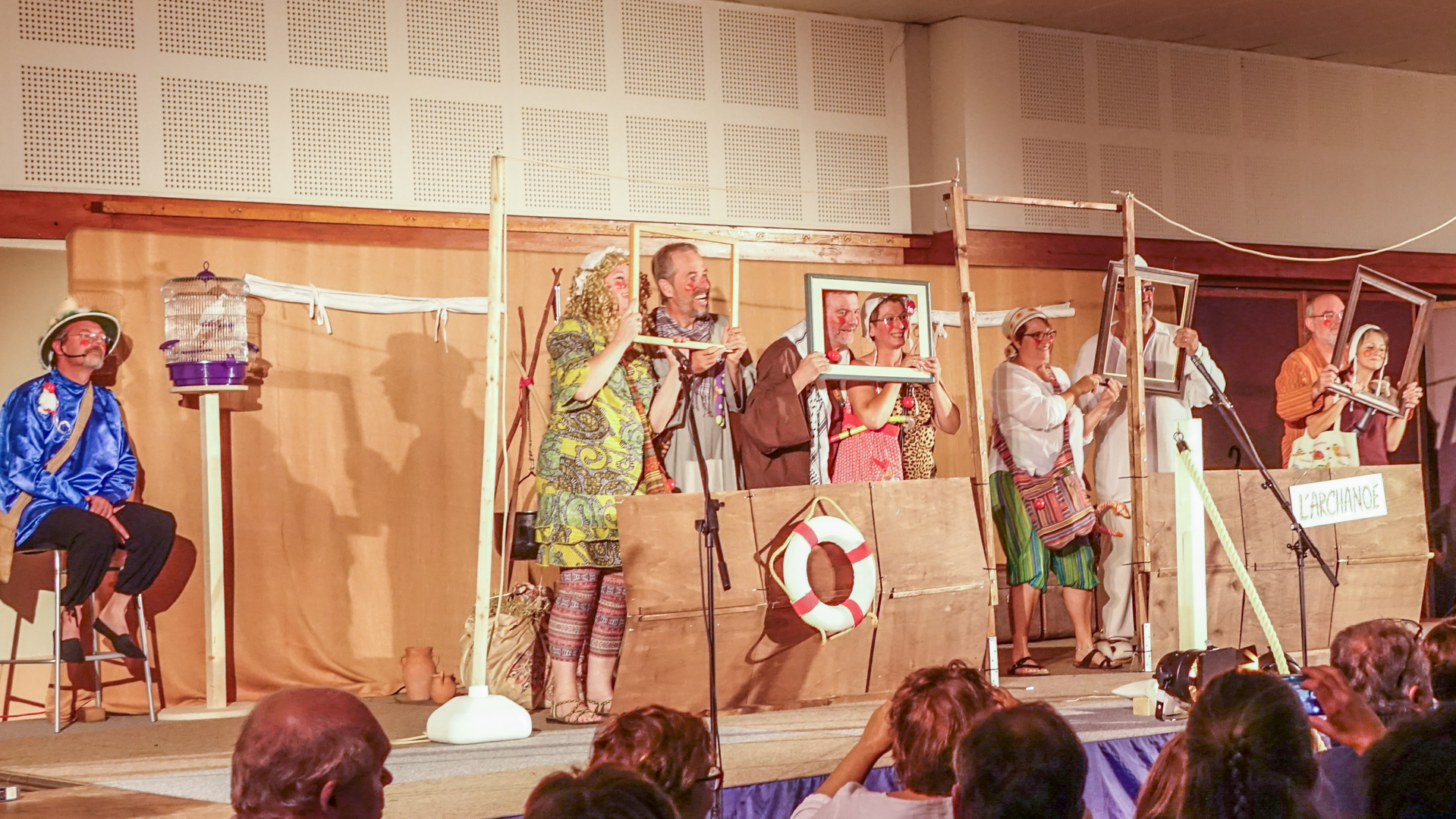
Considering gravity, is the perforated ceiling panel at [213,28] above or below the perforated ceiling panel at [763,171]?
above

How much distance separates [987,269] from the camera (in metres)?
7.66

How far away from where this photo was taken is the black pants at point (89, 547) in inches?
212

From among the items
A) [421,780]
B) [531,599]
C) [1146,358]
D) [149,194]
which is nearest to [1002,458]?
[1146,358]

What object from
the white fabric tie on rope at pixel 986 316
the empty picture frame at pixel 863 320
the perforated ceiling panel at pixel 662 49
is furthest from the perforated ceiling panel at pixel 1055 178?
the empty picture frame at pixel 863 320

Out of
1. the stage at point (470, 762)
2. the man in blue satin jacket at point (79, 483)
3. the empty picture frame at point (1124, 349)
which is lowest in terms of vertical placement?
the stage at point (470, 762)

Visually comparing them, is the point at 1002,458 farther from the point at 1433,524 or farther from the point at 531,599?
the point at 1433,524

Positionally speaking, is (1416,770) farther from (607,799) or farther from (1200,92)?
(1200,92)

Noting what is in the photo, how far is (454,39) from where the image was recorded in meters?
6.79

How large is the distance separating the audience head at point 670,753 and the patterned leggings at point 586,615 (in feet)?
9.02

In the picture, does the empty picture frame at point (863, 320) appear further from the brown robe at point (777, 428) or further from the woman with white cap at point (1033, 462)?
the woman with white cap at point (1033, 462)

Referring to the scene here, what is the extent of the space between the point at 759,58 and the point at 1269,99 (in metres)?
3.26

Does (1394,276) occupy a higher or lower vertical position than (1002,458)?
higher

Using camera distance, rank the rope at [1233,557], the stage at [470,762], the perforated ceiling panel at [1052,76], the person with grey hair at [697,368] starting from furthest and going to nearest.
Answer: the perforated ceiling panel at [1052,76] → the person with grey hair at [697,368] → the rope at [1233,557] → the stage at [470,762]

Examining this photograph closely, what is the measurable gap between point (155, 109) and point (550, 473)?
2633mm
